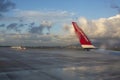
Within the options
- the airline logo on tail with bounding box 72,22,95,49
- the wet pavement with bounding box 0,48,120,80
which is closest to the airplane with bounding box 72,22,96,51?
the airline logo on tail with bounding box 72,22,95,49

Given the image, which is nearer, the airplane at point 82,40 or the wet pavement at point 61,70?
the wet pavement at point 61,70

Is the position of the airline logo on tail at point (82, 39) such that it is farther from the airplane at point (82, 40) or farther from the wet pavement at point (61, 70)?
the wet pavement at point (61, 70)

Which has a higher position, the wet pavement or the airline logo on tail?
the airline logo on tail

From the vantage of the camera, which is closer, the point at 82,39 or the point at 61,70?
the point at 61,70

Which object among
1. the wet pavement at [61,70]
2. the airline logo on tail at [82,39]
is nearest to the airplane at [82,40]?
the airline logo on tail at [82,39]

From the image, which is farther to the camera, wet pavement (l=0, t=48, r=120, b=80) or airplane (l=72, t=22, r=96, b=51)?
airplane (l=72, t=22, r=96, b=51)

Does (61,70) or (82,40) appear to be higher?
(82,40)

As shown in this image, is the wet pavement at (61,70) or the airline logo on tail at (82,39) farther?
the airline logo on tail at (82,39)

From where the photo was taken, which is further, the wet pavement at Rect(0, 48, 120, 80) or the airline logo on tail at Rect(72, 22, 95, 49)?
the airline logo on tail at Rect(72, 22, 95, 49)

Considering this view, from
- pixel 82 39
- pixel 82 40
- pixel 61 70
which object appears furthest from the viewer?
pixel 82 39

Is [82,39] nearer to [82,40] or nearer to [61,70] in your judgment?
[82,40]

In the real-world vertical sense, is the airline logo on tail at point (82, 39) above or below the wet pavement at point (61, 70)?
Answer: above

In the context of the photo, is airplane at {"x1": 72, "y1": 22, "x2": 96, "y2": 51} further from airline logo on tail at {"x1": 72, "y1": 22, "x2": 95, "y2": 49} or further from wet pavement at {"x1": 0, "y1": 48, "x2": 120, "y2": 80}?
wet pavement at {"x1": 0, "y1": 48, "x2": 120, "y2": 80}

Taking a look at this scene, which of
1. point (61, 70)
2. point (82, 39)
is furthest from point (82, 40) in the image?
point (61, 70)
